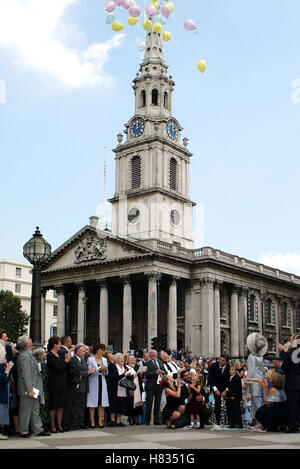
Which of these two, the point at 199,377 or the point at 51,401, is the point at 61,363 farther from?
the point at 199,377

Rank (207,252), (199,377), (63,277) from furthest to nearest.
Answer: (63,277) < (207,252) < (199,377)

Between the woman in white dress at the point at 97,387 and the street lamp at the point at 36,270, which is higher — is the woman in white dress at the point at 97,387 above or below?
below

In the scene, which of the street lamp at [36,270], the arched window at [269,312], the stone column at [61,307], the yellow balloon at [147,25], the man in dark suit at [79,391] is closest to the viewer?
the man in dark suit at [79,391]

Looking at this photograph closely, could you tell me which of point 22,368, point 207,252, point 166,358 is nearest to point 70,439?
point 22,368

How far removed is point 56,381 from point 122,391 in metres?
3.03

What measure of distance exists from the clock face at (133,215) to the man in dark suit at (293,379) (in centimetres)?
4874

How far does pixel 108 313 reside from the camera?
197ft

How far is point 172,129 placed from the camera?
222 ft

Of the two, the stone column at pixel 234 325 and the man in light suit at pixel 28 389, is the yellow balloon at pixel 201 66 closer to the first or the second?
the man in light suit at pixel 28 389

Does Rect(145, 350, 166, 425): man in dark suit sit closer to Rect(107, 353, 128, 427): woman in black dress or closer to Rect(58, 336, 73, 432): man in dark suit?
Rect(107, 353, 128, 427): woman in black dress

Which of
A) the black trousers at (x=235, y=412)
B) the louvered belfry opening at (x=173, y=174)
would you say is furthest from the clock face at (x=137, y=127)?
the black trousers at (x=235, y=412)

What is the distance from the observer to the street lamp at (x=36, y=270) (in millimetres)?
17625

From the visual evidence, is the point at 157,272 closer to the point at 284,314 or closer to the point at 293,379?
the point at 284,314
